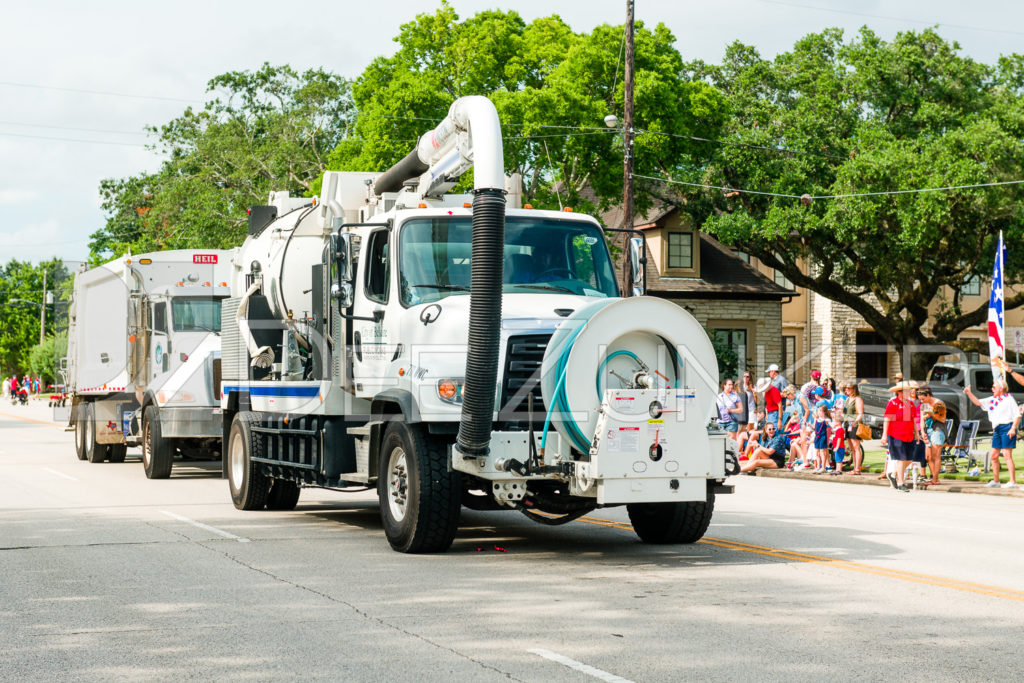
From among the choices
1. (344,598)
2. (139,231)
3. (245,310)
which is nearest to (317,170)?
(139,231)

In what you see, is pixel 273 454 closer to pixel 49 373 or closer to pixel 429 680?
pixel 429 680

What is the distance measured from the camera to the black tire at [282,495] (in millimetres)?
14180

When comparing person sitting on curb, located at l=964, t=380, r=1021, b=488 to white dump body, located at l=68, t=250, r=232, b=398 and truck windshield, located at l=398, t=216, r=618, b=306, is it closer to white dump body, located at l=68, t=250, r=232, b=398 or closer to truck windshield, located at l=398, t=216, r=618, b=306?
truck windshield, located at l=398, t=216, r=618, b=306

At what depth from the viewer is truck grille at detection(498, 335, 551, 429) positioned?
977cm

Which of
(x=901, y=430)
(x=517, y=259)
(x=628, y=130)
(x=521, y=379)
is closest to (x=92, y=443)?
(x=628, y=130)

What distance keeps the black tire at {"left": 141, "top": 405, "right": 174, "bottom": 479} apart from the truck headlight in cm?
1048

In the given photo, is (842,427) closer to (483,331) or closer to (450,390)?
(450,390)

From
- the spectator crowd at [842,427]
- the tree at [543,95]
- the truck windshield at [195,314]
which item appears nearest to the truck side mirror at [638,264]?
the spectator crowd at [842,427]

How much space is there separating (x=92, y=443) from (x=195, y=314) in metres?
4.25

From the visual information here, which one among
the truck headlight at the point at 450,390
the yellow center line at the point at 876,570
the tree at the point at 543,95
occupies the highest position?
the tree at the point at 543,95

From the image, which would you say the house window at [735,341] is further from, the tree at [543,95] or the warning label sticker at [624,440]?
the warning label sticker at [624,440]

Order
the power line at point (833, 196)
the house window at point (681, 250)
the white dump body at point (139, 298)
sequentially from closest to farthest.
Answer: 1. the white dump body at point (139, 298)
2. the power line at point (833, 196)
3. the house window at point (681, 250)

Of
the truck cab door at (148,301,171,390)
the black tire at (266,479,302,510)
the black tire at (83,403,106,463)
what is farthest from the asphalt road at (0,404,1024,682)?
the black tire at (83,403,106,463)

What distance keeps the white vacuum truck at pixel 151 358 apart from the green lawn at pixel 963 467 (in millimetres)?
12133
